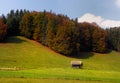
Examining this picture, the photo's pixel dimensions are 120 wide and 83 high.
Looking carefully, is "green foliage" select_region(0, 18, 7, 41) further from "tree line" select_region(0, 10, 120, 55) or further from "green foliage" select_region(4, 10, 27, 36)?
"green foliage" select_region(4, 10, 27, 36)

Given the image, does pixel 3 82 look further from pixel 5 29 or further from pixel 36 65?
pixel 5 29

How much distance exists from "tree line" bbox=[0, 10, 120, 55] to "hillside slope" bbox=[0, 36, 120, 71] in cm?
278

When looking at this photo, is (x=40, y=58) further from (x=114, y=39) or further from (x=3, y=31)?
(x=114, y=39)

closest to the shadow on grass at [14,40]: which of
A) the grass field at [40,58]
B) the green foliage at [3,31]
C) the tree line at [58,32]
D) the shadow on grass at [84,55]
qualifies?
the grass field at [40,58]

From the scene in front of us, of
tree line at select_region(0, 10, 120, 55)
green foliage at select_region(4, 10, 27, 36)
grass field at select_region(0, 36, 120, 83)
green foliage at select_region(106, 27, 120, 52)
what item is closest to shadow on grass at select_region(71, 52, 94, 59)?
grass field at select_region(0, 36, 120, 83)

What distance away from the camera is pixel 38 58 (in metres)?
107

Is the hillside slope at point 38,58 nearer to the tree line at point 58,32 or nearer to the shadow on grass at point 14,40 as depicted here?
the shadow on grass at point 14,40

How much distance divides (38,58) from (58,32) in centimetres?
1742

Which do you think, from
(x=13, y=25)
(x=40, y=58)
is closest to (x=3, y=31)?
(x=13, y=25)

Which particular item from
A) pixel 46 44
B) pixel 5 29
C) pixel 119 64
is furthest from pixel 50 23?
pixel 119 64

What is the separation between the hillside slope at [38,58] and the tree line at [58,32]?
2780 millimetres

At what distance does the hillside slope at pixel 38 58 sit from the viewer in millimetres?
97838

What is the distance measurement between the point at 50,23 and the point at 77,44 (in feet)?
44.3

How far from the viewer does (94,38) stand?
135 meters
